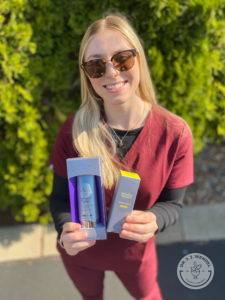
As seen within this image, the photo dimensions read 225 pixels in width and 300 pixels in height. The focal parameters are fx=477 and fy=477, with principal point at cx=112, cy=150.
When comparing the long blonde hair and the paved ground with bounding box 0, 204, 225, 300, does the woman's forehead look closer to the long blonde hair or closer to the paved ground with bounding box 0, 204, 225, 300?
the long blonde hair

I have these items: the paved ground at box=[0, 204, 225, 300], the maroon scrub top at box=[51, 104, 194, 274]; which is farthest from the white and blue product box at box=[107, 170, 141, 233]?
the paved ground at box=[0, 204, 225, 300]

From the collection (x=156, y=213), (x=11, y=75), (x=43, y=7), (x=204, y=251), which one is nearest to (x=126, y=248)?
(x=156, y=213)

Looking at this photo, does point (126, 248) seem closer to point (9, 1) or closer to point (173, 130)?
point (173, 130)

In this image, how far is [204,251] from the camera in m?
3.41

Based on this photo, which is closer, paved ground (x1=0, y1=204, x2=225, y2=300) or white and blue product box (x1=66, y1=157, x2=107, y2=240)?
white and blue product box (x1=66, y1=157, x2=107, y2=240)

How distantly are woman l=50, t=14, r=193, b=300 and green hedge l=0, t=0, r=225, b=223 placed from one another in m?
1.15

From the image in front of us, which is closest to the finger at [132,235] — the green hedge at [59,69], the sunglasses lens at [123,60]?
the sunglasses lens at [123,60]

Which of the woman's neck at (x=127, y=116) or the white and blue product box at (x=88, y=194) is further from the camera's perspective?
the woman's neck at (x=127, y=116)

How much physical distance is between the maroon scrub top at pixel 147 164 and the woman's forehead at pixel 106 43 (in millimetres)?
339

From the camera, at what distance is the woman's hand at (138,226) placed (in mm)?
1893

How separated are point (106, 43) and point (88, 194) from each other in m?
0.66

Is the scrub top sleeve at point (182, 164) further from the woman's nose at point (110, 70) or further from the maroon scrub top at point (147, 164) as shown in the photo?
the woman's nose at point (110, 70)

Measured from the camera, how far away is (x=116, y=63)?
203cm

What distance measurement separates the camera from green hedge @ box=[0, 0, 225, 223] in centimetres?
323
